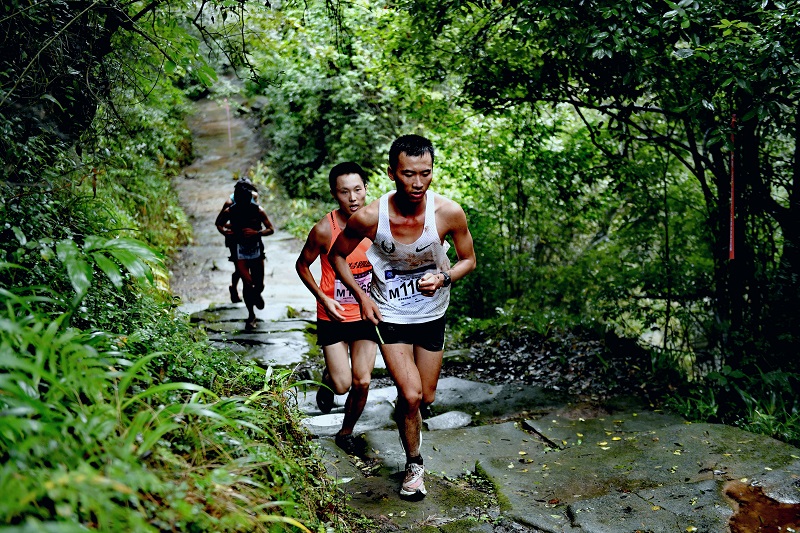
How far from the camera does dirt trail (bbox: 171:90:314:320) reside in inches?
429

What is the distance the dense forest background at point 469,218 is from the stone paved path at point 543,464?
843mm

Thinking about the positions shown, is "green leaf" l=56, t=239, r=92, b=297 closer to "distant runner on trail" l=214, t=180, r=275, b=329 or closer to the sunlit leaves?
the sunlit leaves

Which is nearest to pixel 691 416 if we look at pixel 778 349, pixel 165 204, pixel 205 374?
pixel 778 349

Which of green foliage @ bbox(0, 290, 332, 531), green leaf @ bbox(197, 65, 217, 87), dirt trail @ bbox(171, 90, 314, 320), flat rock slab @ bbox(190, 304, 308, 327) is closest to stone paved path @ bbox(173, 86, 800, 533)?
flat rock slab @ bbox(190, 304, 308, 327)

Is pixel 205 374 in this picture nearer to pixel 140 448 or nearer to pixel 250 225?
pixel 140 448

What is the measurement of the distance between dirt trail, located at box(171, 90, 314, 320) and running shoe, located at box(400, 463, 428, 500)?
3258 mm

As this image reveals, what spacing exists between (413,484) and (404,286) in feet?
3.75

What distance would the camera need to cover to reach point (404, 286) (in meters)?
3.85

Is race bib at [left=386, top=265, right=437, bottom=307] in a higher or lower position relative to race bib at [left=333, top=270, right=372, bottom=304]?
higher

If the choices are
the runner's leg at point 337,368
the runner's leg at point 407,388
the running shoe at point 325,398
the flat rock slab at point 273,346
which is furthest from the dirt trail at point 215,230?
the runner's leg at point 407,388

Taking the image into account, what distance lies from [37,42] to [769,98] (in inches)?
186

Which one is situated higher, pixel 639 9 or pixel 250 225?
pixel 639 9

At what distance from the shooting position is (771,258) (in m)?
6.01

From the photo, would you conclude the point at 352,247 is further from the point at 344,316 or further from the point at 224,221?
the point at 224,221
